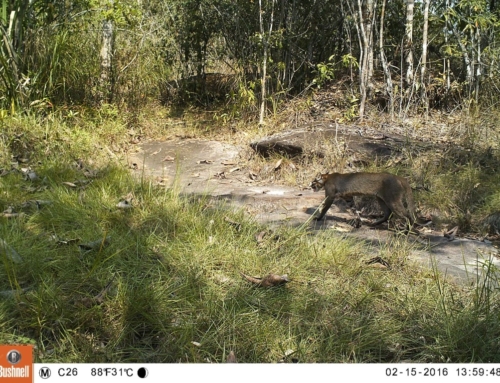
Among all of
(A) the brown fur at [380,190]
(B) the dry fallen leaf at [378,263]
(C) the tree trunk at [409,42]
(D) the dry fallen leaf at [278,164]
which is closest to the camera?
(B) the dry fallen leaf at [378,263]

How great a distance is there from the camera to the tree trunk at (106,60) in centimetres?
909

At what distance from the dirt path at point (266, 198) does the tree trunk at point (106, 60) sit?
119 centimetres

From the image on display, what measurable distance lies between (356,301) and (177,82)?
9.23 meters

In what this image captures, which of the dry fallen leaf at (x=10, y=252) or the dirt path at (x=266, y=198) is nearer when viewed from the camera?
the dry fallen leaf at (x=10, y=252)

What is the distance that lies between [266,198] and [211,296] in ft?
9.65

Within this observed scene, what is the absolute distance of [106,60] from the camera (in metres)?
9.27

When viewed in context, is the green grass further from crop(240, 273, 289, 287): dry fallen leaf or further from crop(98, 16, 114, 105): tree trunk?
crop(98, 16, 114, 105): tree trunk

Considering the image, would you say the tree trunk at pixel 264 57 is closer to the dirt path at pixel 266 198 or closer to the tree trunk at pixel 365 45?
the dirt path at pixel 266 198
